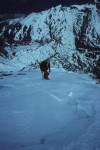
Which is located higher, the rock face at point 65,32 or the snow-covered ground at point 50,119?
the rock face at point 65,32

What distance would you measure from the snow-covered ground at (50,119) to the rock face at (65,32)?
132 ft

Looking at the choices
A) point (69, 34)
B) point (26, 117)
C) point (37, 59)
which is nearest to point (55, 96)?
point (26, 117)

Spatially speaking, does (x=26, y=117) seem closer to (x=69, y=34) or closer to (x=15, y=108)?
(x=15, y=108)

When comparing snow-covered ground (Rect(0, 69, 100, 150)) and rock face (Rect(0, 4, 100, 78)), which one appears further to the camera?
rock face (Rect(0, 4, 100, 78))

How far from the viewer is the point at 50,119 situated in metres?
6.07

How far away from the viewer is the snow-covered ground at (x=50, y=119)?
15.6 feet

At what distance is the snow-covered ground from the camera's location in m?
4.75

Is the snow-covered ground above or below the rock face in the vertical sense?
below

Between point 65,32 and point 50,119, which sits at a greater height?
point 65,32

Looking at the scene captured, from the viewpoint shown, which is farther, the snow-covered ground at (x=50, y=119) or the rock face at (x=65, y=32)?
the rock face at (x=65, y=32)

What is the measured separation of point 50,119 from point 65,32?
61522 mm

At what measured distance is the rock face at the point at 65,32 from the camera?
178 feet

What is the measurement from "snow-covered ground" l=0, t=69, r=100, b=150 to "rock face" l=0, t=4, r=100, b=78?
40303 millimetres

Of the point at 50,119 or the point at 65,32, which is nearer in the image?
the point at 50,119
